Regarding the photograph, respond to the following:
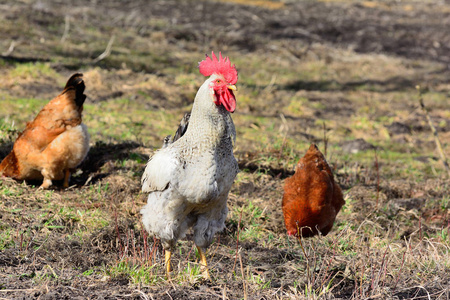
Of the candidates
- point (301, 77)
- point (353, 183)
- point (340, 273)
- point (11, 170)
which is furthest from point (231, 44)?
point (340, 273)

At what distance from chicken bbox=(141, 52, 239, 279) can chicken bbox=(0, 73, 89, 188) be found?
7.34 ft

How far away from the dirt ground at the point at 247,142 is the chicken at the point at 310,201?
0.22 meters

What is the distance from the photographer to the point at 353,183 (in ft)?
21.9

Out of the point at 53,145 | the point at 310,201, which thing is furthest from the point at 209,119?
the point at 53,145

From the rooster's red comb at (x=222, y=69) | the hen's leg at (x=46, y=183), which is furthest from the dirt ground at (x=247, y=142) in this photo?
the rooster's red comb at (x=222, y=69)

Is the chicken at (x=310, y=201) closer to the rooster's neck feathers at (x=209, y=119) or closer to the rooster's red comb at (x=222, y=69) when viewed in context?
the rooster's neck feathers at (x=209, y=119)

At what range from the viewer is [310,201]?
189 inches

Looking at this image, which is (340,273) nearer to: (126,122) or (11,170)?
(11,170)

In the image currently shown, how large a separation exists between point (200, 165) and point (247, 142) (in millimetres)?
4552

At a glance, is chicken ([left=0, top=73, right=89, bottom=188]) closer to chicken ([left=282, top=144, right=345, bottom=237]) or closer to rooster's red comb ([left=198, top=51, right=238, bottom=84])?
chicken ([left=282, top=144, right=345, bottom=237])

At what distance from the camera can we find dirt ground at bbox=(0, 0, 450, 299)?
357 centimetres

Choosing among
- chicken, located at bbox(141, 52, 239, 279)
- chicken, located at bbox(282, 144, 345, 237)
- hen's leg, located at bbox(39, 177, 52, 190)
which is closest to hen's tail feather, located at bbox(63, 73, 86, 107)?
hen's leg, located at bbox(39, 177, 52, 190)

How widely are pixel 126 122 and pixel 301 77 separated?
6819mm

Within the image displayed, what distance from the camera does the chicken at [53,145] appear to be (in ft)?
18.2
